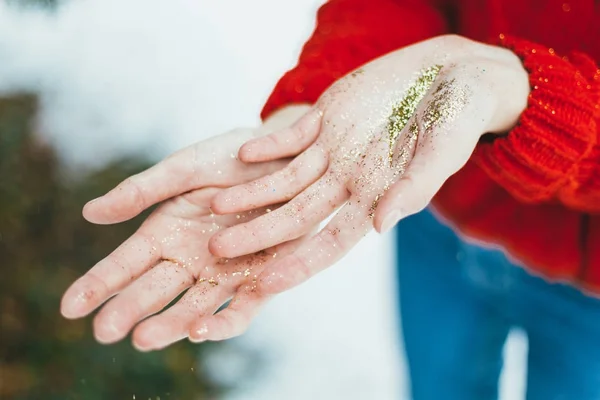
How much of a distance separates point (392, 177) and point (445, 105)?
6 centimetres

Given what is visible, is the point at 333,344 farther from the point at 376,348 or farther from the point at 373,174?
the point at 373,174

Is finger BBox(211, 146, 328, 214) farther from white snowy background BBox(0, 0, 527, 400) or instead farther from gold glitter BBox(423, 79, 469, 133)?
A: white snowy background BBox(0, 0, 527, 400)

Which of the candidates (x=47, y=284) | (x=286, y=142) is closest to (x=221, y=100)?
(x=47, y=284)

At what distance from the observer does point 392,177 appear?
42 cm

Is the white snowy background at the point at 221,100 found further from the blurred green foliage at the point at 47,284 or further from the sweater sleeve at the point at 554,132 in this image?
the sweater sleeve at the point at 554,132

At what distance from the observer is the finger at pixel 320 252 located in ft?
1.29

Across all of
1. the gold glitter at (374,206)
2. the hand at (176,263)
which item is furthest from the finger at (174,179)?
the gold glitter at (374,206)

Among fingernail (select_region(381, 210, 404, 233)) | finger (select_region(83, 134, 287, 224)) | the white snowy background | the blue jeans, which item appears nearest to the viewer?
fingernail (select_region(381, 210, 404, 233))

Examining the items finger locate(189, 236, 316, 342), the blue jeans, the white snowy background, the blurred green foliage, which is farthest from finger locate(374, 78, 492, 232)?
the white snowy background

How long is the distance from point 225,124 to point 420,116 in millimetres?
703

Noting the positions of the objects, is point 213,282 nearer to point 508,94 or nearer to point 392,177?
point 392,177

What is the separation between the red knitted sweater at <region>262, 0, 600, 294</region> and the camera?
428mm

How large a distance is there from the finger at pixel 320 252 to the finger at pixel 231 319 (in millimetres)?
25

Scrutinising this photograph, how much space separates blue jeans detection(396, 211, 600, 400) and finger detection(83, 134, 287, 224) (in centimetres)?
26
